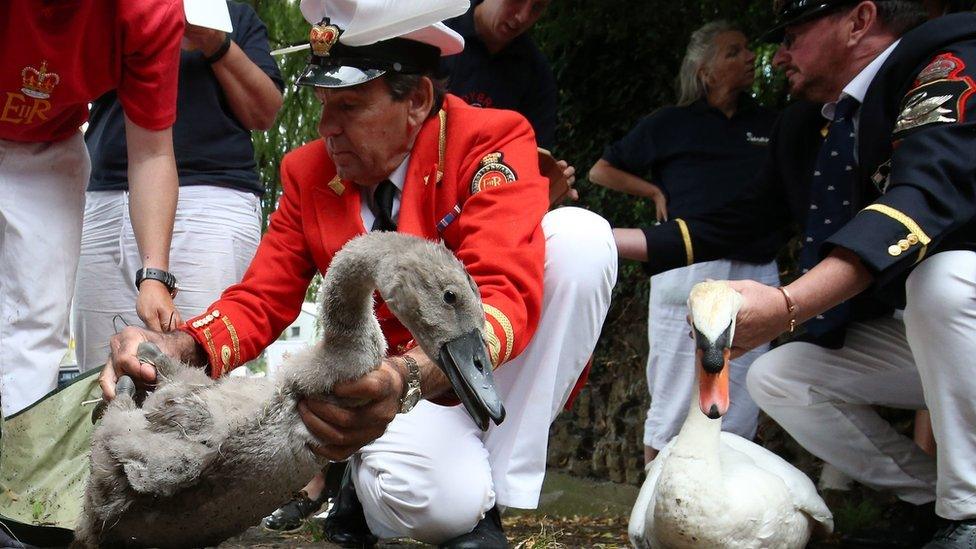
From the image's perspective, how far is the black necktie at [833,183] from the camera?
4.11 metres

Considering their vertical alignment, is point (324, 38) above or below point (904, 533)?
above

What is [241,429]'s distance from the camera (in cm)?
262

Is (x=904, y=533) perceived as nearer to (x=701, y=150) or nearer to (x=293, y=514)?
(x=701, y=150)

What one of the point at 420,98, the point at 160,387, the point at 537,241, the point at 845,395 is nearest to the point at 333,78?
the point at 420,98

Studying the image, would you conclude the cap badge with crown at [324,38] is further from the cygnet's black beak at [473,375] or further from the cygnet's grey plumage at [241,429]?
the cygnet's black beak at [473,375]

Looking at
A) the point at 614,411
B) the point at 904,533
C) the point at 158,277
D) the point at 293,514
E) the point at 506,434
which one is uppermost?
the point at 158,277

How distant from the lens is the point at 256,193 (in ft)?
15.6

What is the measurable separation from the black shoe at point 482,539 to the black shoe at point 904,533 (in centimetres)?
170

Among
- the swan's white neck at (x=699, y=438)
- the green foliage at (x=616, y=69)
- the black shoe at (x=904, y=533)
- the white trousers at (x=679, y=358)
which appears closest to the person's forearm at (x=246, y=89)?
the swan's white neck at (x=699, y=438)

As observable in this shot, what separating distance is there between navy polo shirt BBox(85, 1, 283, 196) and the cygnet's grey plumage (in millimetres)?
1904

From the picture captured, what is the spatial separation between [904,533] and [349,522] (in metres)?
2.16

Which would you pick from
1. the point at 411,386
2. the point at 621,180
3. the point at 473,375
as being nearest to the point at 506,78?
the point at 621,180

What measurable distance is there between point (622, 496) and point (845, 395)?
2.53 meters

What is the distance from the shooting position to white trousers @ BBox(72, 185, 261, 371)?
439 cm
